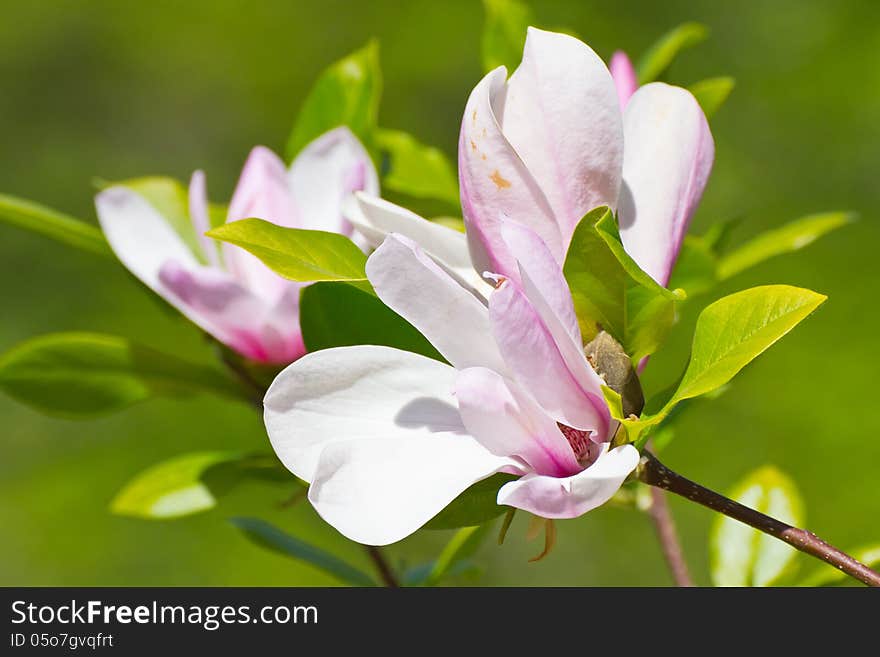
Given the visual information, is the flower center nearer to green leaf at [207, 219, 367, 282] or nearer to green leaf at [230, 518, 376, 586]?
green leaf at [207, 219, 367, 282]

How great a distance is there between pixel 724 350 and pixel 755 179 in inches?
109

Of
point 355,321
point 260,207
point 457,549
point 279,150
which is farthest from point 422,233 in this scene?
point 279,150

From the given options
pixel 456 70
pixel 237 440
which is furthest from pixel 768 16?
pixel 237 440

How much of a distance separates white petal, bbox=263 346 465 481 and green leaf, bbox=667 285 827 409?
0.29 feet

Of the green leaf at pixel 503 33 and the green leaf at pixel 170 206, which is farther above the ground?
the green leaf at pixel 503 33

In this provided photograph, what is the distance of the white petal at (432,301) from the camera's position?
1.32ft

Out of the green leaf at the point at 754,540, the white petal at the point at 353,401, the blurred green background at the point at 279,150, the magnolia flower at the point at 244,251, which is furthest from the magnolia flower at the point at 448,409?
the blurred green background at the point at 279,150

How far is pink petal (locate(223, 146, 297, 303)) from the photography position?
605 mm

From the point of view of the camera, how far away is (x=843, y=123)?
3109mm

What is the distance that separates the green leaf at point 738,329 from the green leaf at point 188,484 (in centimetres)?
34

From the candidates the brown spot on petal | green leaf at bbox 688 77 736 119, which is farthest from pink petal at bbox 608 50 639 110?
the brown spot on petal

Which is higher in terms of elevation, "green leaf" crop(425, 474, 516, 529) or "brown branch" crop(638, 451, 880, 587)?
"green leaf" crop(425, 474, 516, 529)

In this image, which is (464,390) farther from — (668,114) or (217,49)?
(217,49)

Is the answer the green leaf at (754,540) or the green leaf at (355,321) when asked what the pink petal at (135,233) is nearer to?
the green leaf at (355,321)
